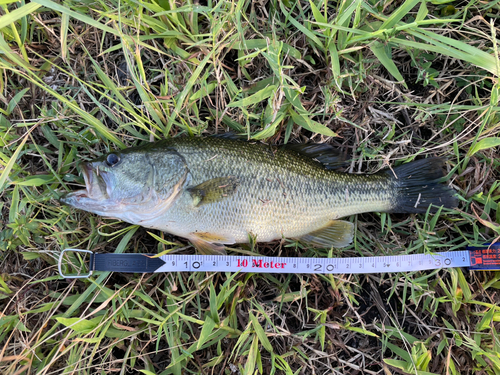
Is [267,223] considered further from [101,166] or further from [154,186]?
[101,166]

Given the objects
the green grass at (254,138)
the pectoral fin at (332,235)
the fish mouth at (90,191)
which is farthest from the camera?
the pectoral fin at (332,235)

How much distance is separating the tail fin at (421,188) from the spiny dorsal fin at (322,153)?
1.52 ft

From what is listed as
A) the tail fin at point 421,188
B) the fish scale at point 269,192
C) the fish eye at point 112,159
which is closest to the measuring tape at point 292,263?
the fish scale at point 269,192

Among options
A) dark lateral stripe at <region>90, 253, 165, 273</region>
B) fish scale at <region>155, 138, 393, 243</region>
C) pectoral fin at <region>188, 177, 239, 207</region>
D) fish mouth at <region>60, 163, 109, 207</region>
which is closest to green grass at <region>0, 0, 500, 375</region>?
dark lateral stripe at <region>90, 253, 165, 273</region>

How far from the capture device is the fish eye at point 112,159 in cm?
251

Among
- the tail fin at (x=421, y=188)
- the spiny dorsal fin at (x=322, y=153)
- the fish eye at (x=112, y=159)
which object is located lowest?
the tail fin at (x=421, y=188)

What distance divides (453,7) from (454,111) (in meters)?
0.95

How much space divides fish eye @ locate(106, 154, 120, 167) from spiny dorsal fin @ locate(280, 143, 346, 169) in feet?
4.65

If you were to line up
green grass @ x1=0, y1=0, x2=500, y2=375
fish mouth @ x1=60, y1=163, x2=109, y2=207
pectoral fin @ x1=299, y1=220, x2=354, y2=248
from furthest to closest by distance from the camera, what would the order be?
pectoral fin @ x1=299, y1=220, x2=354, y2=248 < green grass @ x1=0, y1=0, x2=500, y2=375 < fish mouth @ x1=60, y1=163, x2=109, y2=207

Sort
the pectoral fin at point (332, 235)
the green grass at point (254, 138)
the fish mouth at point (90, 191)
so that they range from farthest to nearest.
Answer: the pectoral fin at point (332, 235), the green grass at point (254, 138), the fish mouth at point (90, 191)

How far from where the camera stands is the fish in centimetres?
248

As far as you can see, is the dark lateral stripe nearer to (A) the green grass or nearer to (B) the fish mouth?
(A) the green grass

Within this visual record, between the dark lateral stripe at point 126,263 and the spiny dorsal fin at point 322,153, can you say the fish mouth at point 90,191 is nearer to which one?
the dark lateral stripe at point 126,263

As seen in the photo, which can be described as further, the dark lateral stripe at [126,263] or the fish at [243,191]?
the dark lateral stripe at [126,263]
